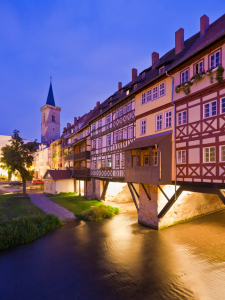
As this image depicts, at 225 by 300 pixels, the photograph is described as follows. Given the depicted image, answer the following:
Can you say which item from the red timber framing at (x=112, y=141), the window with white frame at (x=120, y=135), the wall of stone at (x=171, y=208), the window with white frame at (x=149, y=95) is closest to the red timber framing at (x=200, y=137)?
the wall of stone at (x=171, y=208)

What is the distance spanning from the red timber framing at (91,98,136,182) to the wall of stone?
447 centimetres

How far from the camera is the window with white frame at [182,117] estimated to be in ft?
41.9

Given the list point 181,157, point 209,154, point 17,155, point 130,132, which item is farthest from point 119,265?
point 17,155

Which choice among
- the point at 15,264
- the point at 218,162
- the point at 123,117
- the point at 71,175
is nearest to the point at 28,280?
the point at 15,264

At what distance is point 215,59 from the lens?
11.1 m

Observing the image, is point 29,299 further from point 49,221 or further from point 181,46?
point 181,46

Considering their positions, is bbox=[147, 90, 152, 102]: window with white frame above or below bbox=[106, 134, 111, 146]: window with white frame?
above

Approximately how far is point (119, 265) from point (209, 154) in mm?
8149

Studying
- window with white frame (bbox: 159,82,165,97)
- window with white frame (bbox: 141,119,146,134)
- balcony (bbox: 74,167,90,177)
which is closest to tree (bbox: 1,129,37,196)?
balcony (bbox: 74,167,90,177)

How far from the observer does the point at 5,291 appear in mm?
8688

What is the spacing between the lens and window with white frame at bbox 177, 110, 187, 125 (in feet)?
41.9

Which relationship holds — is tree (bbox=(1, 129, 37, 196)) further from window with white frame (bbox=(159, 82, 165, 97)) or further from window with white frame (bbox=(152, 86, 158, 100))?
window with white frame (bbox=(159, 82, 165, 97))

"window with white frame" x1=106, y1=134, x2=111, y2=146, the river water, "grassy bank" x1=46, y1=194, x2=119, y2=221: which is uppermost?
"window with white frame" x1=106, y1=134, x2=111, y2=146

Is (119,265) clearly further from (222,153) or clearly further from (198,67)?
(198,67)
